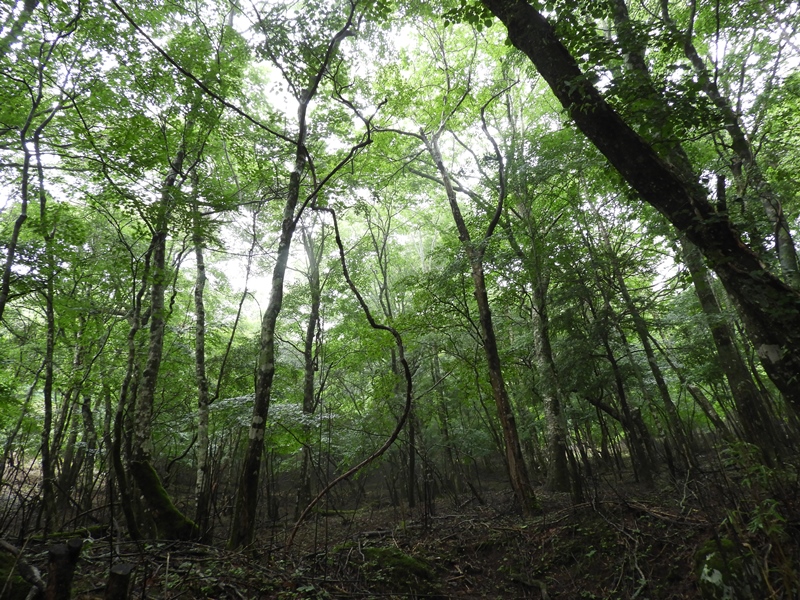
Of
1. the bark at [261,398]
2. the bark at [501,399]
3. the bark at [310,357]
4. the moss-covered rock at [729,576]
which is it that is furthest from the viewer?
the bark at [310,357]

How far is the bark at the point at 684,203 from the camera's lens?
334 centimetres

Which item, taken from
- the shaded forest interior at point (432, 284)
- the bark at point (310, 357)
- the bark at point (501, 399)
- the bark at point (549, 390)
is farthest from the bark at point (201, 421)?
the bark at point (549, 390)

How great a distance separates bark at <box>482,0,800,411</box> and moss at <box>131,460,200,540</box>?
8.01 meters

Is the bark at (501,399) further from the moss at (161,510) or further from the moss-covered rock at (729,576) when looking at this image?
the moss at (161,510)

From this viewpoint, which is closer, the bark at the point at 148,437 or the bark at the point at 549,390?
the bark at the point at 148,437

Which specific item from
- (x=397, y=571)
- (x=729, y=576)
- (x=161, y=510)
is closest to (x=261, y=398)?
(x=161, y=510)

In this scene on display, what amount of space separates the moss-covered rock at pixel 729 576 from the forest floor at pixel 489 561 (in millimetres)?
134

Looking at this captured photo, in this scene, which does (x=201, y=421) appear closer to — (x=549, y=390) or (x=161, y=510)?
(x=161, y=510)

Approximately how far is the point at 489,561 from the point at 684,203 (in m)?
5.47

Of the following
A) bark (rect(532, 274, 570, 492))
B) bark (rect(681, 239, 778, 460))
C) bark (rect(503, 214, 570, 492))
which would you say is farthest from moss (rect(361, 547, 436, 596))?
bark (rect(681, 239, 778, 460))

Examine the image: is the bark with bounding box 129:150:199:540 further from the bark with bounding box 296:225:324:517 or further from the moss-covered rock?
the moss-covered rock

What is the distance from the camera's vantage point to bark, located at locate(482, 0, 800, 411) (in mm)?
3336

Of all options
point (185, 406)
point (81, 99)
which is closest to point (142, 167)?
point (81, 99)

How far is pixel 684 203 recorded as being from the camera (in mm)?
3688
